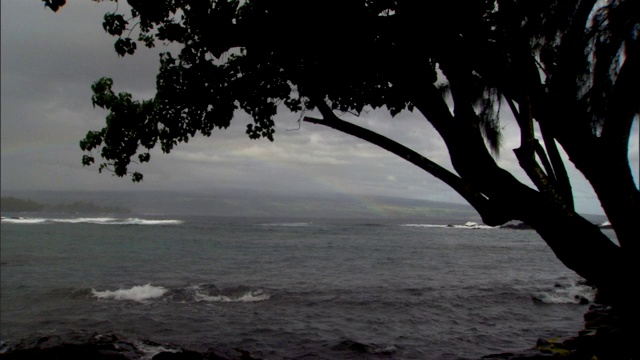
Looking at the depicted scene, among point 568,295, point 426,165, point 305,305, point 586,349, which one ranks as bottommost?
point 305,305

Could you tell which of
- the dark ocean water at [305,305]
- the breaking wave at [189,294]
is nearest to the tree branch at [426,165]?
the dark ocean water at [305,305]

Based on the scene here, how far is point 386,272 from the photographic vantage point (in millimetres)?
30859

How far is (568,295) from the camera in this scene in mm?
21766

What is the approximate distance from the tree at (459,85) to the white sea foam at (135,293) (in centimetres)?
1494

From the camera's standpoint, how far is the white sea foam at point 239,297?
20641 mm

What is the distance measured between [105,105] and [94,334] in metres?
8.00

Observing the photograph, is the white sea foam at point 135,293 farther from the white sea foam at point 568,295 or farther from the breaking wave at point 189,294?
the white sea foam at point 568,295

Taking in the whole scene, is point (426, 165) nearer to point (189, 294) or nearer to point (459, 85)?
point (459, 85)

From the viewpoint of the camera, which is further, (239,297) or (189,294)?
(189,294)

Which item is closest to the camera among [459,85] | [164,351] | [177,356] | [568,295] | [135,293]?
[459,85]

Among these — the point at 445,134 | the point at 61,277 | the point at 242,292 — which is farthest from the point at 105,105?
the point at 61,277

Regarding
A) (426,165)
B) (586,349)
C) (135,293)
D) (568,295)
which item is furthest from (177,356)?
(568,295)

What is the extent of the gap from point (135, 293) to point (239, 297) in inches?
211

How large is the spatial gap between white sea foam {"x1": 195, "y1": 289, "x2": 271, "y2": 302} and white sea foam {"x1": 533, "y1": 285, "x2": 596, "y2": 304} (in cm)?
1288
